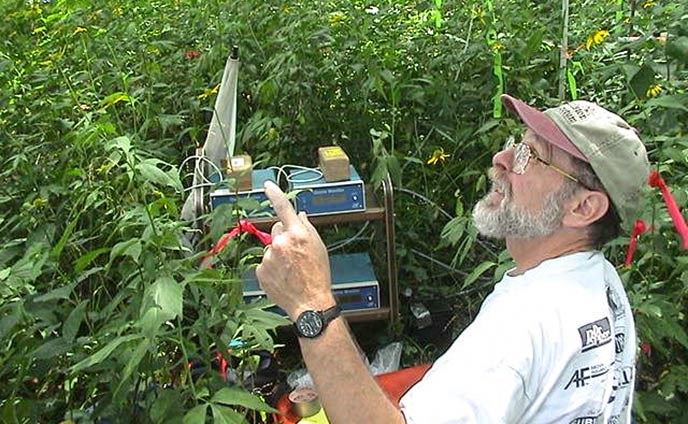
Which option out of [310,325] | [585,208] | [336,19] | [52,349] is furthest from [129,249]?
[336,19]

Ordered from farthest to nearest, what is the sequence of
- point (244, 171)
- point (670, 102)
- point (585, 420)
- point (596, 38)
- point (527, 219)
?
1. point (596, 38)
2. point (244, 171)
3. point (670, 102)
4. point (527, 219)
5. point (585, 420)

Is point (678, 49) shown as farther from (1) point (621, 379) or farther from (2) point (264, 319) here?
(2) point (264, 319)

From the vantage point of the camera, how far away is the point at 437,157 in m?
3.17

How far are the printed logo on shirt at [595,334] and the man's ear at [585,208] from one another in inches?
8.8

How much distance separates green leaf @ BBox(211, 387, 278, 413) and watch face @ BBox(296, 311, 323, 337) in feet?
1.06

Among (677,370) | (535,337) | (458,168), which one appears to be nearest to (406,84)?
(458,168)

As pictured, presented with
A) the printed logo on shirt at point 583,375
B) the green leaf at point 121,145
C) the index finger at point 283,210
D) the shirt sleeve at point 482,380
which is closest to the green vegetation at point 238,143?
the green leaf at point 121,145

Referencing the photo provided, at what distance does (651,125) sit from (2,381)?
5.92ft

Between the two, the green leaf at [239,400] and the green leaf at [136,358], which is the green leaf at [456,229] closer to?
the green leaf at [239,400]

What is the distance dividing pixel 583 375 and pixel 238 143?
2.23 metres

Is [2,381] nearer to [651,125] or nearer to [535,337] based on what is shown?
[535,337]

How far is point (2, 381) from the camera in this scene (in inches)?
80.8

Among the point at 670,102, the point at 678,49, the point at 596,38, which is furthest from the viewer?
the point at 596,38

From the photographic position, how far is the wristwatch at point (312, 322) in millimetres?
1429
